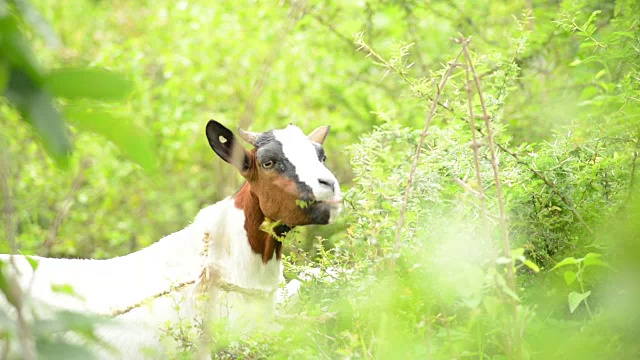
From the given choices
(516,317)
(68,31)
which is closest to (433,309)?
(516,317)

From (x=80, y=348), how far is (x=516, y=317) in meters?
1.72

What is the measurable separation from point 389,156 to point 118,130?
9.91 feet

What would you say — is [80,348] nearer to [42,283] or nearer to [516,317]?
[516,317]

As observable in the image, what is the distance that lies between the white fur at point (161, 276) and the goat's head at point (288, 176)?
26cm

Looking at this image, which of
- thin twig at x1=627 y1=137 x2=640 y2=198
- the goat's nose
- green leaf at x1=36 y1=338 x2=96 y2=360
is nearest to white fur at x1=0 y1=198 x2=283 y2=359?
the goat's nose

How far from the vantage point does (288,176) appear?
436 cm

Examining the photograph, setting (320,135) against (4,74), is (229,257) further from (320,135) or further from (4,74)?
(4,74)

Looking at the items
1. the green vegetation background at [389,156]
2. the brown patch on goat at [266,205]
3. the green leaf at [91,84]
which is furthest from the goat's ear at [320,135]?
the green leaf at [91,84]

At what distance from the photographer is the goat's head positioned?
4.18 metres

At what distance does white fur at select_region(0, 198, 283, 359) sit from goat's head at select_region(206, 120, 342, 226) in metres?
0.26

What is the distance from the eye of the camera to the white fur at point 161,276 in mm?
4277

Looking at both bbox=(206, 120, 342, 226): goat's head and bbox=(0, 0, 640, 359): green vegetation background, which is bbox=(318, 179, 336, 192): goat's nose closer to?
bbox=(206, 120, 342, 226): goat's head

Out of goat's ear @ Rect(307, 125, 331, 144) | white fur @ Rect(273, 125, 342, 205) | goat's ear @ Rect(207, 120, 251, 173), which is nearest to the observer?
white fur @ Rect(273, 125, 342, 205)

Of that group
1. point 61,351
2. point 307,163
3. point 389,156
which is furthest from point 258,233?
Answer: point 61,351
